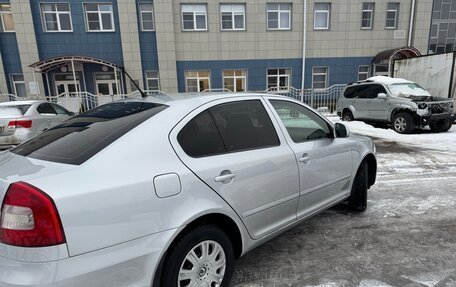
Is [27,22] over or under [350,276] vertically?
over

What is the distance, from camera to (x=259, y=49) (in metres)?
18.5

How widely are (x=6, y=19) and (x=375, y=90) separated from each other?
19885 mm

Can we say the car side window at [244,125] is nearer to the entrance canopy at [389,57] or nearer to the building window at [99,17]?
the building window at [99,17]

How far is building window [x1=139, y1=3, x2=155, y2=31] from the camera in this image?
17312 millimetres

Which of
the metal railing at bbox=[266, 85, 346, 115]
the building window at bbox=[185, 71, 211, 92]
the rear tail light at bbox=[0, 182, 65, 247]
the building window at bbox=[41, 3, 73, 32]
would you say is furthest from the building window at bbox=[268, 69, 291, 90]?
the rear tail light at bbox=[0, 182, 65, 247]

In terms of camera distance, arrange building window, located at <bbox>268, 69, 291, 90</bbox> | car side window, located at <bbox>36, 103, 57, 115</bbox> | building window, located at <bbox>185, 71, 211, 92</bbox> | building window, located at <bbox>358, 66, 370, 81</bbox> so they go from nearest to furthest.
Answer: car side window, located at <bbox>36, 103, 57, 115</bbox> → building window, located at <bbox>185, 71, 211, 92</bbox> → building window, located at <bbox>268, 69, 291, 90</bbox> → building window, located at <bbox>358, 66, 370, 81</bbox>

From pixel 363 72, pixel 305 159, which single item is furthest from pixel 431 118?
pixel 363 72

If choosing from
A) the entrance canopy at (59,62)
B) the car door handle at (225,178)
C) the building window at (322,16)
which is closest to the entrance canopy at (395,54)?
the building window at (322,16)

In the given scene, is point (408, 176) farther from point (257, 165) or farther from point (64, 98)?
point (64, 98)

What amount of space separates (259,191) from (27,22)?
64.3 ft

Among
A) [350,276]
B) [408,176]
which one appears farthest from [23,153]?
[408,176]

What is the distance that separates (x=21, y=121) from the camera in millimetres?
6848

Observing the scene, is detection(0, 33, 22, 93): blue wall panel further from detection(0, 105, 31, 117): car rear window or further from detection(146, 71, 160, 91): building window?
detection(0, 105, 31, 117): car rear window

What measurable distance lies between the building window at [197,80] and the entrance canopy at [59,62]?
422 centimetres
